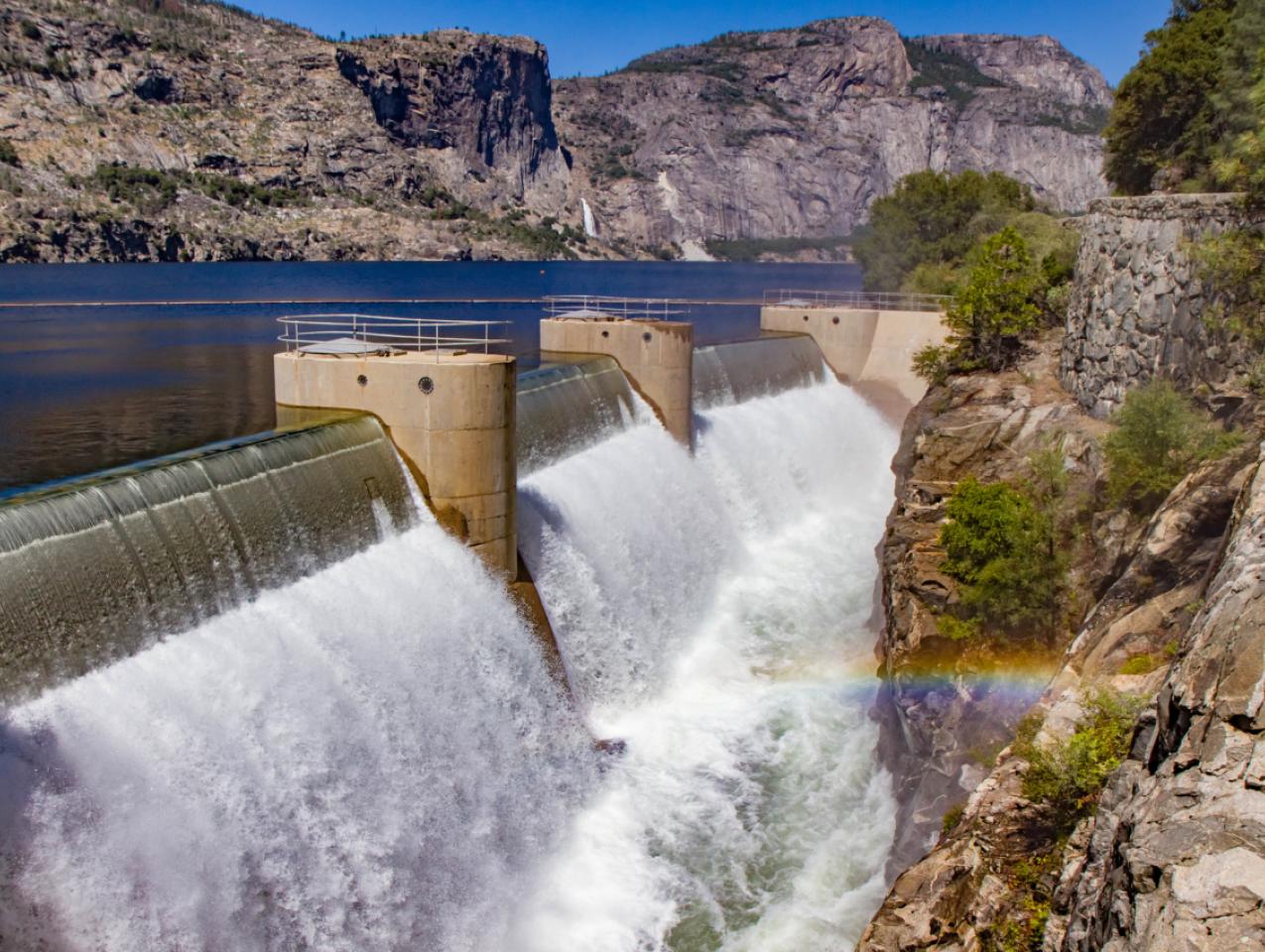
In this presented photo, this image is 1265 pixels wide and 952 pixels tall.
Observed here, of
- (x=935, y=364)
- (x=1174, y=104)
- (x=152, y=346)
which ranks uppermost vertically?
(x=1174, y=104)

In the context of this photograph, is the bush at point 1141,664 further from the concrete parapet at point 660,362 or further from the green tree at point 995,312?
the green tree at point 995,312

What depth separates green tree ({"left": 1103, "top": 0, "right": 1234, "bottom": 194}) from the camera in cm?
3838

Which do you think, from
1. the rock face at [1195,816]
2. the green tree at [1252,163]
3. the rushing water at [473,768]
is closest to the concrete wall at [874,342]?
the rushing water at [473,768]

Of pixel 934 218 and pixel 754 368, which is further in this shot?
pixel 934 218

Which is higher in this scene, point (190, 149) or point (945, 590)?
point (190, 149)

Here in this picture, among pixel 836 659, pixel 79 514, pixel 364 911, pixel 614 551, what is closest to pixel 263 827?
pixel 364 911

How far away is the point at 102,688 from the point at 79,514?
2445 millimetres

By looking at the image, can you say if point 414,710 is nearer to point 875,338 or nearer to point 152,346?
point 875,338

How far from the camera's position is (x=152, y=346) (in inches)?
1789

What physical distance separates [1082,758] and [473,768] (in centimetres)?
1002

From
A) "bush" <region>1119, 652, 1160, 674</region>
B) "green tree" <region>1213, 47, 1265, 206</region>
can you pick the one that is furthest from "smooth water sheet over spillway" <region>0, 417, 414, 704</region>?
"green tree" <region>1213, 47, 1265, 206</region>

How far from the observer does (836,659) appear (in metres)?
27.1

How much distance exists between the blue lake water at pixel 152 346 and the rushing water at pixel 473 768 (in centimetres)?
874

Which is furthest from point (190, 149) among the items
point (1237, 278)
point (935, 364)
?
point (1237, 278)
